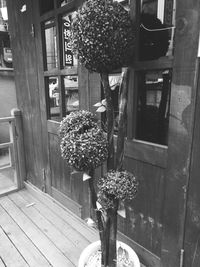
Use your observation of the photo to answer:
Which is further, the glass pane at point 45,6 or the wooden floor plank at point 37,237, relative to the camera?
the glass pane at point 45,6

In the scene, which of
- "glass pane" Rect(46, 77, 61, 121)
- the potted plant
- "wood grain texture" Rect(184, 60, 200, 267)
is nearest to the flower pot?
the potted plant

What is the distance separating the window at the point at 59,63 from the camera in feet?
6.09

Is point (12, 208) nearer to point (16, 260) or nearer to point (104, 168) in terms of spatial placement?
point (16, 260)

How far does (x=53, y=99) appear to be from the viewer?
224 centimetres

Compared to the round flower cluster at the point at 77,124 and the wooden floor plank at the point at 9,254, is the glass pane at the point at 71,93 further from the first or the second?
the wooden floor plank at the point at 9,254

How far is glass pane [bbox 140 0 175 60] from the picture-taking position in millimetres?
1176

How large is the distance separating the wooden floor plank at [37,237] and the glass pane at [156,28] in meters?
1.52

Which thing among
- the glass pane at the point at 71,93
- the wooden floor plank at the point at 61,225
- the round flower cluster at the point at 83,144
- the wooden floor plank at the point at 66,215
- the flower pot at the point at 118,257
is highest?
the glass pane at the point at 71,93

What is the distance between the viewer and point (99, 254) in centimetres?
147

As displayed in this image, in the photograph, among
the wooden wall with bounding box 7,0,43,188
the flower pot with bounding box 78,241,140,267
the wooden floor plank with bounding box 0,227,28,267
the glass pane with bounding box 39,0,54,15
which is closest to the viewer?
the flower pot with bounding box 78,241,140,267

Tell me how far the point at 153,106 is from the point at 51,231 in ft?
4.68

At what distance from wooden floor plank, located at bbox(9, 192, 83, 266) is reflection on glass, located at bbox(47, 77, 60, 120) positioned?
992 mm

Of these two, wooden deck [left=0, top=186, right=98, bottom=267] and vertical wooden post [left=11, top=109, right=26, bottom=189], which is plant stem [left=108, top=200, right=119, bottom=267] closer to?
wooden deck [left=0, top=186, right=98, bottom=267]

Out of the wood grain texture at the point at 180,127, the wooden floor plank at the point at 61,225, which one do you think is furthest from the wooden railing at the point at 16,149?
the wood grain texture at the point at 180,127
